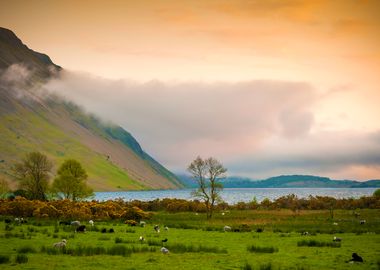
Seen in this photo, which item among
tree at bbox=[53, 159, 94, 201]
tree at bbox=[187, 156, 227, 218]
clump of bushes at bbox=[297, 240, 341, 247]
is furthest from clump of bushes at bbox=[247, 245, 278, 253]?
tree at bbox=[53, 159, 94, 201]

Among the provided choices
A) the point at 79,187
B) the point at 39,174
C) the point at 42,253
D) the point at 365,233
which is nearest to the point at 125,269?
the point at 42,253

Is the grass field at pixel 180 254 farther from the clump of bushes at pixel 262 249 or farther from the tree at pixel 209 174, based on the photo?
the tree at pixel 209 174

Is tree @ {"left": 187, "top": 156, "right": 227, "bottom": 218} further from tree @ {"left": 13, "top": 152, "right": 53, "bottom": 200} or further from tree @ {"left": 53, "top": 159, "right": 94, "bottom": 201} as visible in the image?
tree @ {"left": 13, "top": 152, "right": 53, "bottom": 200}

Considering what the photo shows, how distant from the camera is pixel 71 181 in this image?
334 feet

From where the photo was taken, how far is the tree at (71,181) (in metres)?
102

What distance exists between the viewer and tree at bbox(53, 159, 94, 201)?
102 metres

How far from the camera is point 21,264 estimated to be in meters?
26.1

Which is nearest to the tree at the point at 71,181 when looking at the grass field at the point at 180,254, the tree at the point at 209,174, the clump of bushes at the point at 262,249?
the tree at the point at 209,174

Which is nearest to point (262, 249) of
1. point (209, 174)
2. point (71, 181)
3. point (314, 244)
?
point (314, 244)

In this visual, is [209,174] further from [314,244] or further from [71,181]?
[314,244]

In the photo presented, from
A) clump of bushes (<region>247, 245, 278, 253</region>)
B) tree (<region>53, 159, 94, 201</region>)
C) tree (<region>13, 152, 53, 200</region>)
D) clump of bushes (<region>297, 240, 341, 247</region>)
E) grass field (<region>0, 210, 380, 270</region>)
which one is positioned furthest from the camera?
tree (<region>13, 152, 53, 200</region>)

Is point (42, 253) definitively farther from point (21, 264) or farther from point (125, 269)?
point (125, 269)

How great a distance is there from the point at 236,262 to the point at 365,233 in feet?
92.8

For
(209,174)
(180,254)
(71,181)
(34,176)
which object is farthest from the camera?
(34,176)
